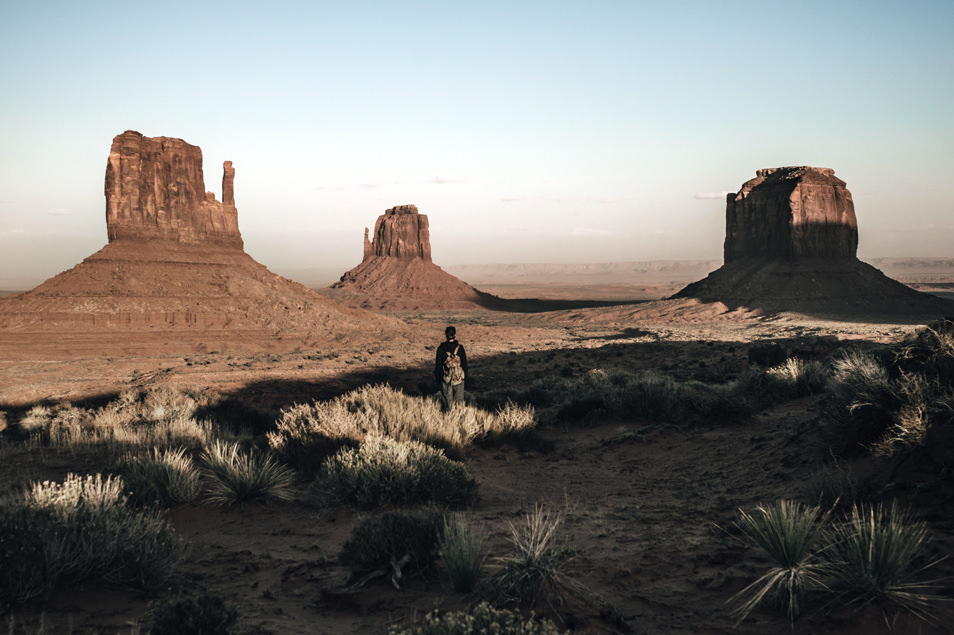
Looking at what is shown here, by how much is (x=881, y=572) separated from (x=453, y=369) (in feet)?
26.8

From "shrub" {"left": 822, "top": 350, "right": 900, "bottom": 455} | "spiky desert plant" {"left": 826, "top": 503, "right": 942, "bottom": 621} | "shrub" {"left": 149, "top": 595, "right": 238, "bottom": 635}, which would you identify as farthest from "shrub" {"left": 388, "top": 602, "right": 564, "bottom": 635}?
"shrub" {"left": 822, "top": 350, "right": 900, "bottom": 455}

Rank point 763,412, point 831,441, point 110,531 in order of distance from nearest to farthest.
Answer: point 110,531
point 831,441
point 763,412

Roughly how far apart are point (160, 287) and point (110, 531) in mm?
41607

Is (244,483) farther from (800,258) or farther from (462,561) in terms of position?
(800,258)

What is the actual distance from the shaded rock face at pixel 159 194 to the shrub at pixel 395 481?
4754 cm

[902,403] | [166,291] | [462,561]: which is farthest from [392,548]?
[166,291]

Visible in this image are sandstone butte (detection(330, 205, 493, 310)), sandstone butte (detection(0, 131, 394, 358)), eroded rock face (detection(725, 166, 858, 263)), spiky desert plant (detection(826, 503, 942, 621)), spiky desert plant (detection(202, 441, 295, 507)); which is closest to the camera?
spiky desert plant (detection(826, 503, 942, 621))

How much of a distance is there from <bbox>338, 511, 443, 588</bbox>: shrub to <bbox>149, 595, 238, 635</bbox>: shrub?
1.19 m

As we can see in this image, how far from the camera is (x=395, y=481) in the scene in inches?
262

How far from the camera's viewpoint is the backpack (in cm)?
1123

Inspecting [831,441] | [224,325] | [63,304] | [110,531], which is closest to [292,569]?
[110,531]

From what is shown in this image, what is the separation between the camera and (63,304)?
124ft

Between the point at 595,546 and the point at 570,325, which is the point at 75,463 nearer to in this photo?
the point at 595,546

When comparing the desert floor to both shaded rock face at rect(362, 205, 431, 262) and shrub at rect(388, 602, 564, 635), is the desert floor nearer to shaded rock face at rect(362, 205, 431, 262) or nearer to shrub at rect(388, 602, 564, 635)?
shrub at rect(388, 602, 564, 635)
